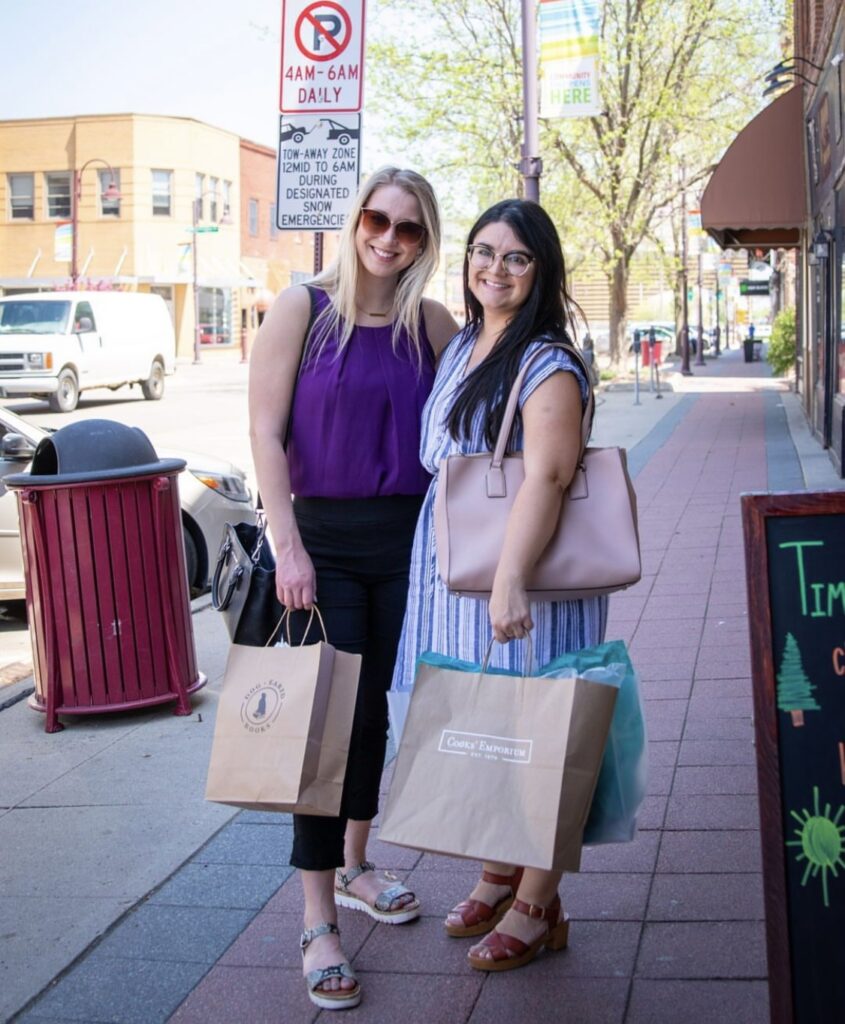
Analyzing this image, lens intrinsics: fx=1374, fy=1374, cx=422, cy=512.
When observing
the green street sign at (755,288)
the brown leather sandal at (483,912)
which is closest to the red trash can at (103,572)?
the brown leather sandal at (483,912)

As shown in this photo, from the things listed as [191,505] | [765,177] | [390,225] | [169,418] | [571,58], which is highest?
[571,58]

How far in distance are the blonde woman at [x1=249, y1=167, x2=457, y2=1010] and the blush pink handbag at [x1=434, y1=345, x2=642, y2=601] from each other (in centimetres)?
37

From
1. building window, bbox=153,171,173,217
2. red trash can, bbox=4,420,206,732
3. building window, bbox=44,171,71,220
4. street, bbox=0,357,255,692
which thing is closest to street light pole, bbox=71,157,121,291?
building window, bbox=44,171,71,220

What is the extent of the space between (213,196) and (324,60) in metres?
49.8

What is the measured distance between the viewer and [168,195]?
5275 centimetres

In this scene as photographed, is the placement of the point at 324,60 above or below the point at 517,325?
above

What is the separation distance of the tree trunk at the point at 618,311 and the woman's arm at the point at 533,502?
28.7 meters

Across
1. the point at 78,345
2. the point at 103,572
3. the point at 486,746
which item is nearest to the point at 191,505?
the point at 103,572

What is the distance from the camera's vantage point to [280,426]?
337 cm

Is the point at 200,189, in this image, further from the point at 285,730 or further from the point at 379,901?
the point at 285,730

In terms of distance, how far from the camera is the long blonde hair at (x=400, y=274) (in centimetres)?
339

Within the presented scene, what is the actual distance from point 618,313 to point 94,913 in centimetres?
3038

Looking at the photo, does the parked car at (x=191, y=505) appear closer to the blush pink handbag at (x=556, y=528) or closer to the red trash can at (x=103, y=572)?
the red trash can at (x=103, y=572)

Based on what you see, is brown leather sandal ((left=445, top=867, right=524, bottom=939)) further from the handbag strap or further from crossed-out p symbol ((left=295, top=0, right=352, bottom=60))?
crossed-out p symbol ((left=295, top=0, right=352, bottom=60))
